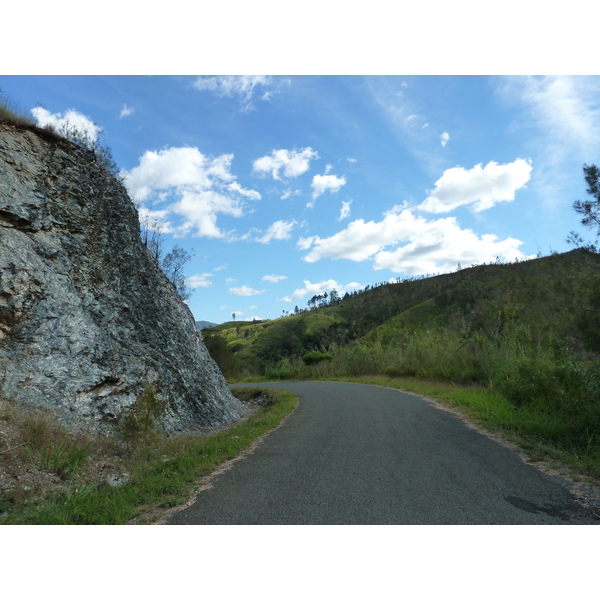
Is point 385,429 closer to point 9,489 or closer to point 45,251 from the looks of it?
point 9,489

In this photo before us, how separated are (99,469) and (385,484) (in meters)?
4.43

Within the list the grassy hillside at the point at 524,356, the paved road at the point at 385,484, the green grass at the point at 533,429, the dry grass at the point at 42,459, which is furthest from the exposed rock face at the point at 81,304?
the grassy hillside at the point at 524,356

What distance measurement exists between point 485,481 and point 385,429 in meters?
3.83

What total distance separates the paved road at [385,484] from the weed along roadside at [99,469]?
0.52 meters

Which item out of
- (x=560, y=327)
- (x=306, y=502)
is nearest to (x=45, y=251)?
(x=306, y=502)

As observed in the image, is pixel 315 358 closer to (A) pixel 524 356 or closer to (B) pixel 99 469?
(A) pixel 524 356

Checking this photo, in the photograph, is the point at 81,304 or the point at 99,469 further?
the point at 81,304

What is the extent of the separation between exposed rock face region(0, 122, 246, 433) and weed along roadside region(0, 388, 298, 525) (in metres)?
0.68

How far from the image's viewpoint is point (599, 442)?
6906 millimetres

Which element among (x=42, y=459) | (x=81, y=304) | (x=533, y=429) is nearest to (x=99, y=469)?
(x=42, y=459)

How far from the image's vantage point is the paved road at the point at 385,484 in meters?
4.37

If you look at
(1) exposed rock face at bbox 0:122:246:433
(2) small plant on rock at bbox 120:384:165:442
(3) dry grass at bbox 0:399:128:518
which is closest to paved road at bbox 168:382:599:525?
(3) dry grass at bbox 0:399:128:518

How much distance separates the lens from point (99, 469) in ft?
20.8

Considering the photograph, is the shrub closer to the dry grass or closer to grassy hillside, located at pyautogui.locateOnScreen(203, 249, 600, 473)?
grassy hillside, located at pyautogui.locateOnScreen(203, 249, 600, 473)
